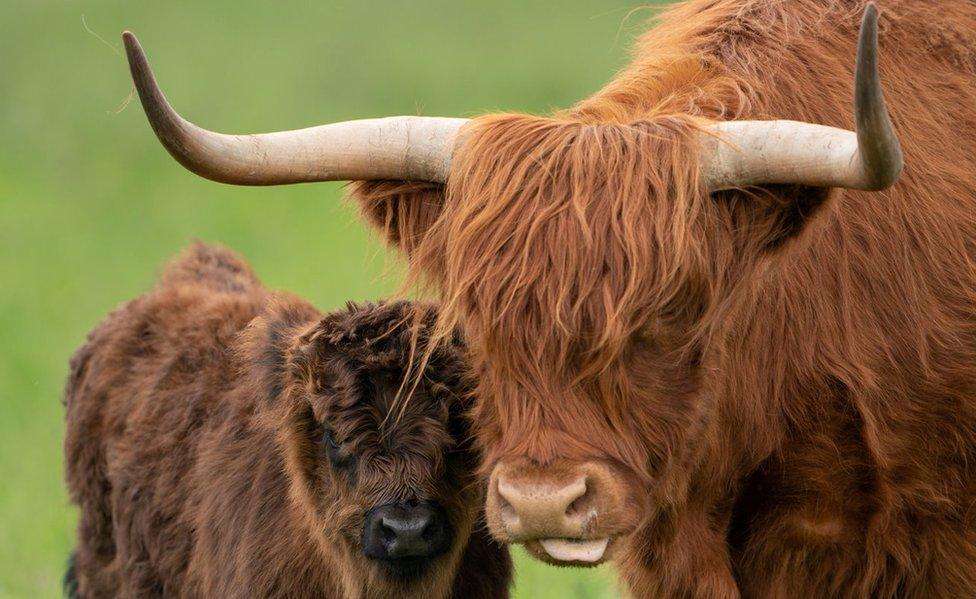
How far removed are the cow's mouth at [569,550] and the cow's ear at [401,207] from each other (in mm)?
1081

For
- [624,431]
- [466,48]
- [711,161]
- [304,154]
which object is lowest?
[466,48]

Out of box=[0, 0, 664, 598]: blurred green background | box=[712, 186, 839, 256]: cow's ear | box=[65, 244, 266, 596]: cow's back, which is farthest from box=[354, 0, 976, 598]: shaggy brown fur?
box=[0, 0, 664, 598]: blurred green background

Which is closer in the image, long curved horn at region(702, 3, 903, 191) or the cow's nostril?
long curved horn at region(702, 3, 903, 191)

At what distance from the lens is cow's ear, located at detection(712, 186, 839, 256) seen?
410 centimetres

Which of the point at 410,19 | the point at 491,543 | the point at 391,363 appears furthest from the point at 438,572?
the point at 410,19

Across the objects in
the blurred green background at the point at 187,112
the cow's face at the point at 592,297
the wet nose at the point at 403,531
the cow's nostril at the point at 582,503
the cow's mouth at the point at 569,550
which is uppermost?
the cow's face at the point at 592,297

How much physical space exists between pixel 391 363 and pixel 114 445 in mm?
2047

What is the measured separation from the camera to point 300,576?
5.44 metres

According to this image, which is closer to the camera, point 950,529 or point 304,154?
point 304,154

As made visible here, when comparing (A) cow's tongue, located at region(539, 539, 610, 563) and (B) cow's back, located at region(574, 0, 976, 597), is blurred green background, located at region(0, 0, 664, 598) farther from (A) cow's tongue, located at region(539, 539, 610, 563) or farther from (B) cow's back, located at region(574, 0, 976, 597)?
(A) cow's tongue, located at region(539, 539, 610, 563)

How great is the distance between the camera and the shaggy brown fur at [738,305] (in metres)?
4.05

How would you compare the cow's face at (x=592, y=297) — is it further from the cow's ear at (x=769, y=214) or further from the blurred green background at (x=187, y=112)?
the blurred green background at (x=187, y=112)

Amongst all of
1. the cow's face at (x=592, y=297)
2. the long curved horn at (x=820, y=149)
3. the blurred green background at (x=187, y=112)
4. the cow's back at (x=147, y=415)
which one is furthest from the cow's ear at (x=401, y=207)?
the blurred green background at (x=187, y=112)

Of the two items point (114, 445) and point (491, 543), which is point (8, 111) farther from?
point (491, 543)
